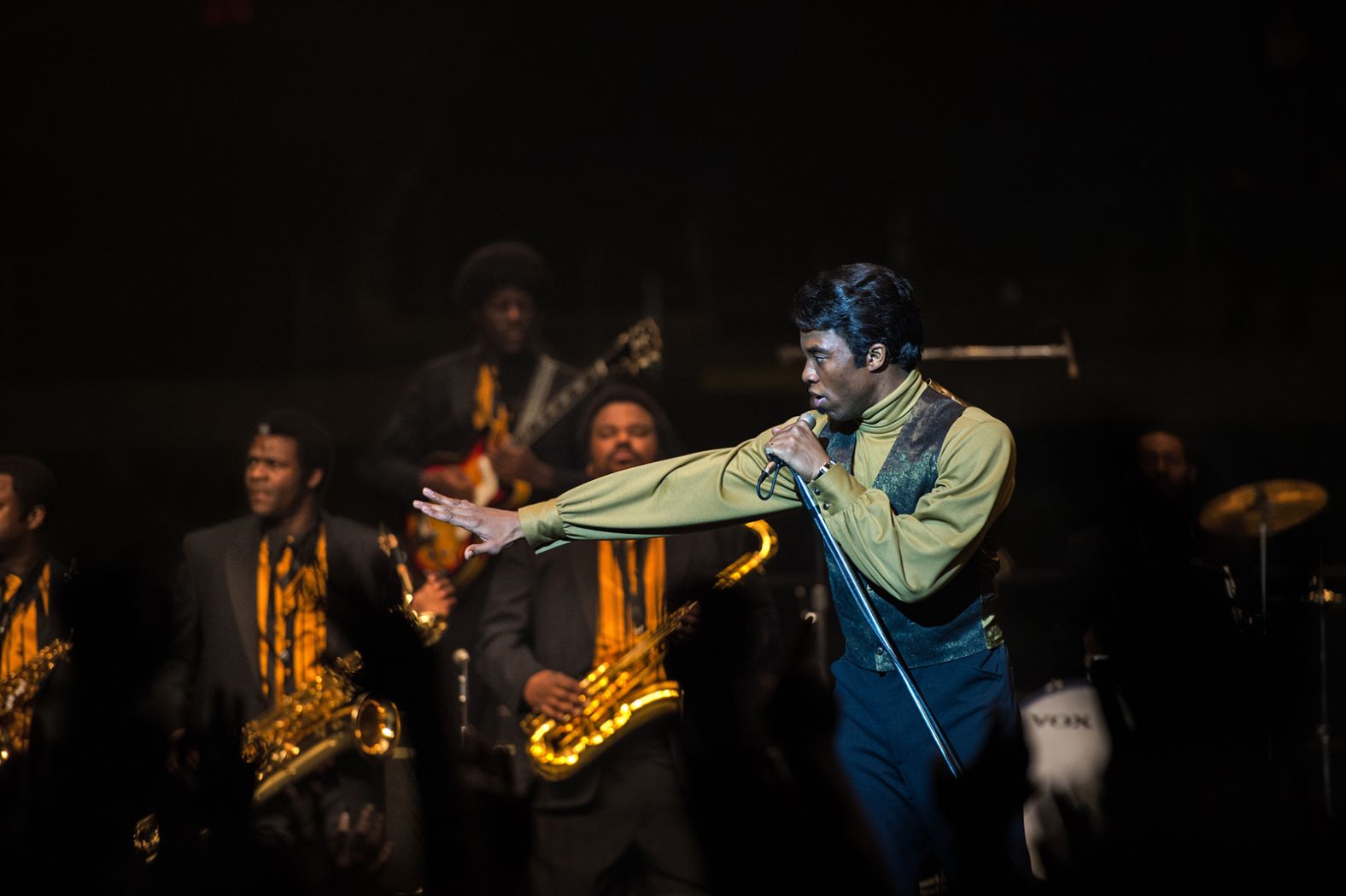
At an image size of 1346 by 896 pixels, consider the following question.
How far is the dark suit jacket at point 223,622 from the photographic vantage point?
5.04m

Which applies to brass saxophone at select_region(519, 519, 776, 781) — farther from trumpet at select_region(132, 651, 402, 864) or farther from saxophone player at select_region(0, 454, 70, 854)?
saxophone player at select_region(0, 454, 70, 854)

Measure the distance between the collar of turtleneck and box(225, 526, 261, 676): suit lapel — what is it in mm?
2624

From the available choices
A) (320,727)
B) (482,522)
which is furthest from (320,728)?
(482,522)

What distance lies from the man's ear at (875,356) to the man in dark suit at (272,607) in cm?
222

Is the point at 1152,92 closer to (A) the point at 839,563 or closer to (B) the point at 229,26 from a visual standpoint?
(B) the point at 229,26

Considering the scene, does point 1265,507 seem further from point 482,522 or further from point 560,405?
point 482,522

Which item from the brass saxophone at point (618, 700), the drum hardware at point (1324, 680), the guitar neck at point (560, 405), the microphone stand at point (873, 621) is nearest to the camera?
the microphone stand at point (873, 621)

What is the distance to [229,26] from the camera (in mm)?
7984

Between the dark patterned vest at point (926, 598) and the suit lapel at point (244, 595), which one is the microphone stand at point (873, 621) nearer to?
the dark patterned vest at point (926, 598)

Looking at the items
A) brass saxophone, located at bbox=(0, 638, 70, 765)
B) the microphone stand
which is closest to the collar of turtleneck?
the microphone stand

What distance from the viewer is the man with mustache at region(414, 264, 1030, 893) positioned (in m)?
3.09

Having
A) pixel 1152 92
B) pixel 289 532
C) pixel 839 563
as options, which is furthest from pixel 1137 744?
pixel 1152 92

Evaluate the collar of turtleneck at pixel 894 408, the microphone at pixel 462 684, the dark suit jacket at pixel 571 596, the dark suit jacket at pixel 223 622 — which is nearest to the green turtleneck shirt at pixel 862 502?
the collar of turtleneck at pixel 894 408

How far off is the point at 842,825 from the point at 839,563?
2.04ft
